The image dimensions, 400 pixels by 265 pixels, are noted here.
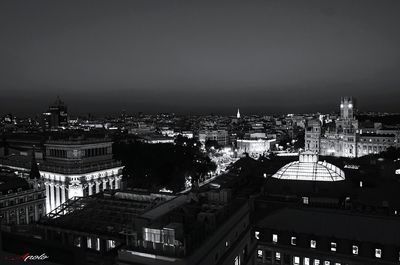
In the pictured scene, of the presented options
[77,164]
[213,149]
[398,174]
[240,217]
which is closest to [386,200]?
[398,174]

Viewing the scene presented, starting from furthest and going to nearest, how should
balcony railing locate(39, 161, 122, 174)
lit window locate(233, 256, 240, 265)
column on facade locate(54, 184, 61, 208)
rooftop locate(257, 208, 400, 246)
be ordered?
column on facade locate(54, 184, 61, 208)
balcony railing locate(39, 161, 122, 174)
rooftop locate(257, 208, 400, 246)
lit window locate(233, 256, 240, 265)

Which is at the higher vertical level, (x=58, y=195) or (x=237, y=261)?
(x=237, y=261)

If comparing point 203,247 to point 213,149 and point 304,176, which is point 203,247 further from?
point 213,149

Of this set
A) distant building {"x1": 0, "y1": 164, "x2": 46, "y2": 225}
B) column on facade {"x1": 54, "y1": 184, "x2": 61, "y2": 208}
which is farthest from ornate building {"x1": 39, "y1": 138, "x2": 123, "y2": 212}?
distant building {"x1": 0, "y1": 164, "x2": 46, "y2": 225}

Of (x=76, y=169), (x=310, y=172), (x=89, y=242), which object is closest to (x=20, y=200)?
(x=76, y=169)

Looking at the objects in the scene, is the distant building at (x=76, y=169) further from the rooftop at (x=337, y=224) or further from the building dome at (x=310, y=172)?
the rooftop at (x=337, y=224)

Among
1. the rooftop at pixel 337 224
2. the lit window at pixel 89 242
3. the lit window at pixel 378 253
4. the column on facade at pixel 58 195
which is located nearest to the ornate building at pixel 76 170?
the column on facade at pixel 58 195

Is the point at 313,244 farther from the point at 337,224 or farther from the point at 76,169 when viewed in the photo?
the point at 76,169

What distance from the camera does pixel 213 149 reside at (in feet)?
647

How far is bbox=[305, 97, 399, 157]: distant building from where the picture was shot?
154 m

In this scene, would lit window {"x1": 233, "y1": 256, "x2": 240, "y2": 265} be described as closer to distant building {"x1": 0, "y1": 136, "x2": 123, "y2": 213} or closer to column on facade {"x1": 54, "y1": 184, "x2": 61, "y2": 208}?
distant building {"x1": 0, "y1": 136, "x2": 123, "y2": 213}

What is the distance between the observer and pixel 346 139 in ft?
529

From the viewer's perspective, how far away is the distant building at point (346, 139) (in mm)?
154125

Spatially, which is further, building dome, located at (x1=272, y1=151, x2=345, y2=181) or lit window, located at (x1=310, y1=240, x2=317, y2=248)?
building dome, located at (x1=272, y1=151, x2=345, y2=181)
